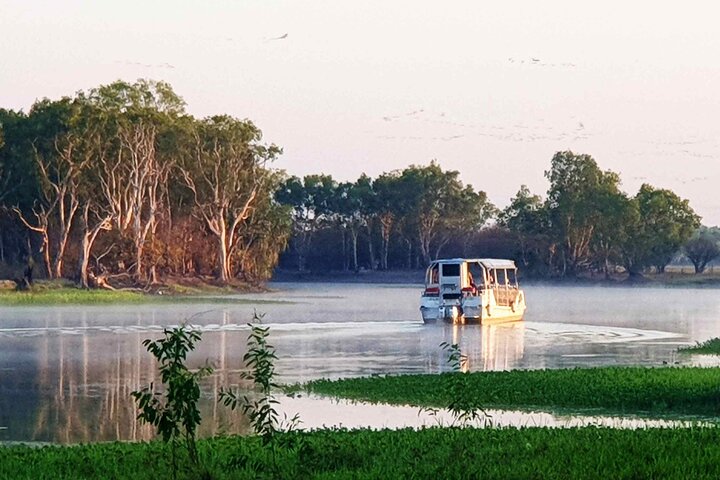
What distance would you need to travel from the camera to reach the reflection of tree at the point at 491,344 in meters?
34.3

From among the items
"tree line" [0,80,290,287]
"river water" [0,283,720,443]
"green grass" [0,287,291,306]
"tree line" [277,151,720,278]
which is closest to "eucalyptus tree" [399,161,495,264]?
"tree line" [277,151,720,278]

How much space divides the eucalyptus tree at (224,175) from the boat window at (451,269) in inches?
1670

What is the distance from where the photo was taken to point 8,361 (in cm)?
3484

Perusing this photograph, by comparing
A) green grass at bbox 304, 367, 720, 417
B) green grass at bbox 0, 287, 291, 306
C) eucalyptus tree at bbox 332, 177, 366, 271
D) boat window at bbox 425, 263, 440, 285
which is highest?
eucalyptus tree at bbox 332, 177, 366, 271

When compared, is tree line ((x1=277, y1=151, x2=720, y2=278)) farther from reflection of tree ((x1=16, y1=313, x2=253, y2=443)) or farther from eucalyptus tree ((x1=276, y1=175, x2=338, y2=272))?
reflection of tree ((x1=16, y1=313, x2=253, y2=443))

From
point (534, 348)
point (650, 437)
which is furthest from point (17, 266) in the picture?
point (650, 437)

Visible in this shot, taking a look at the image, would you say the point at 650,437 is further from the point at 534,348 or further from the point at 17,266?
the point at 17,266

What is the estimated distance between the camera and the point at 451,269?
2441 inches

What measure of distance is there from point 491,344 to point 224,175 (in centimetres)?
6366

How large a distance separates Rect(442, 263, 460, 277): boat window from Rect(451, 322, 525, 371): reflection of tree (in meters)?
4.13

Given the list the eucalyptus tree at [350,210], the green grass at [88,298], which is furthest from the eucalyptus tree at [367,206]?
the green grass at [88,298]

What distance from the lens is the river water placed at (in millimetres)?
22094

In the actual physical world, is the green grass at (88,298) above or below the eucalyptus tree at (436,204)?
below

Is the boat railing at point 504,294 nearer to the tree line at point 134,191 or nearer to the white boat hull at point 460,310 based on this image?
the white boat hull at point 460,310
